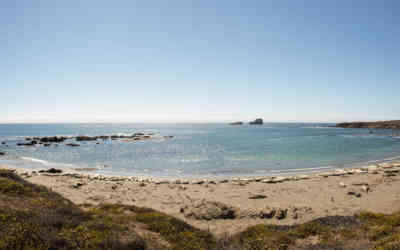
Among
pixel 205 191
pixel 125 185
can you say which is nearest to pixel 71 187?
pixel 125 185

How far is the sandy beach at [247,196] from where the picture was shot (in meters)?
10.5

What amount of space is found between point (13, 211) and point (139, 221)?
382 centimetres

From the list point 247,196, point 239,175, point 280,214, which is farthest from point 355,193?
point 239,175

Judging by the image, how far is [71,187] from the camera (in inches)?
675

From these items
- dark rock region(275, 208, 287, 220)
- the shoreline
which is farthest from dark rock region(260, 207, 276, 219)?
the shoreline

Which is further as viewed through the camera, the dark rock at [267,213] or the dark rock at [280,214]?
the dark rock at [267,213]

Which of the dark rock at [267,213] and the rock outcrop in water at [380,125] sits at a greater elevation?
the rock outcrop in water at [380,125]

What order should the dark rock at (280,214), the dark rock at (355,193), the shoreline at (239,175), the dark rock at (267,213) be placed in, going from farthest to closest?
the shoreline at (239,175)
the dark rock at (355,193)
the dark rock at (267,213)
the dark rock at (280,214)

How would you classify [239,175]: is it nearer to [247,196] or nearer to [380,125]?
[247,196]

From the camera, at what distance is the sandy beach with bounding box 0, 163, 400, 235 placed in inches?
413

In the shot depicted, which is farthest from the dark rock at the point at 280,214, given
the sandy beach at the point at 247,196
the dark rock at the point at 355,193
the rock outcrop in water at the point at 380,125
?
the rock outcrop in water at the point at 380,125

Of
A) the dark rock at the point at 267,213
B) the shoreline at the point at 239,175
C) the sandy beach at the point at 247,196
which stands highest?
the dark rock at the point at 267,213

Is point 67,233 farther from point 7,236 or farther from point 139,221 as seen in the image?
point 139,221

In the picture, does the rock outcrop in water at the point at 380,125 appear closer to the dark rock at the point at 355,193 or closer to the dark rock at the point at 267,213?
the dark rock at the point at 355,193
